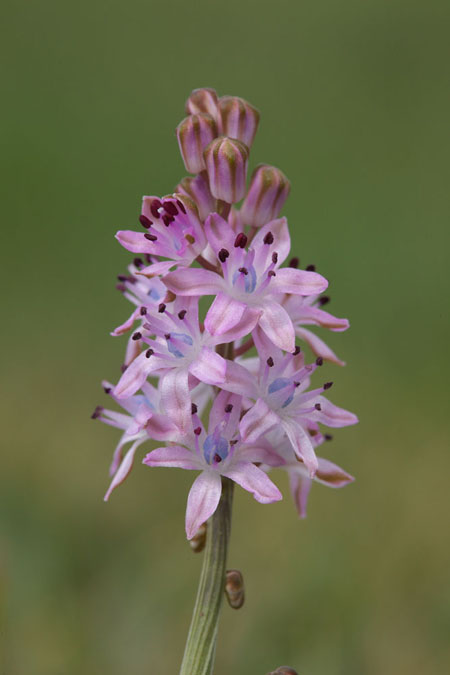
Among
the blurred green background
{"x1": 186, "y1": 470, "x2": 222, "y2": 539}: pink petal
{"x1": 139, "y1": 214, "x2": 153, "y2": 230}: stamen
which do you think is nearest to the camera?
{"x1": 186, "y1": 470, "x2": 222, "y2": 539}: pink petal

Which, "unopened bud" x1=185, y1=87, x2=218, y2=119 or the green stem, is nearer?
the green stem

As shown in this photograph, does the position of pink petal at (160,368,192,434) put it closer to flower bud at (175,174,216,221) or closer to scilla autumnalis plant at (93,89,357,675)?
scilla autumnalis plant at (93,89,357,675)

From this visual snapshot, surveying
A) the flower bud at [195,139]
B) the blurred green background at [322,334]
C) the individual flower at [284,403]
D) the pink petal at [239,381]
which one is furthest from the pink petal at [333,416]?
the blurred green background at [322,334]

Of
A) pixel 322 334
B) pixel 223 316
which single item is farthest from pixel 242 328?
pixel 322 334

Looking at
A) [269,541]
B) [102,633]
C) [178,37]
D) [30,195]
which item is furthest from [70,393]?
[178,37]

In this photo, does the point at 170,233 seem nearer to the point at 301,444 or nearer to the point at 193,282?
the point at 193,282

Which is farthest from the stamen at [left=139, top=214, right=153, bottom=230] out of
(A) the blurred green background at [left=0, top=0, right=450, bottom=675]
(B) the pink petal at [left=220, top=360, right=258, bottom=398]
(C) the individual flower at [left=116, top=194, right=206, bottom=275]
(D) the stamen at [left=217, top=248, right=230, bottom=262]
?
(A) the blurred green background at [left=0, top=0, right=450, bottom=675]
